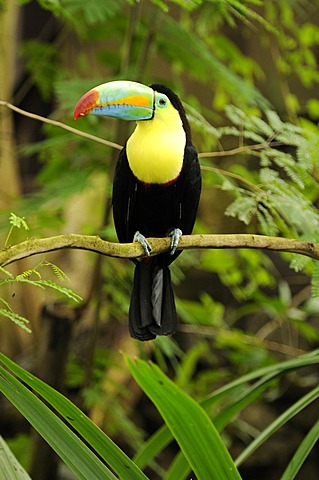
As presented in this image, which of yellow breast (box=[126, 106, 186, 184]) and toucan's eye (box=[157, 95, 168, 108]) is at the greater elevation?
toucan's eye (box=[157, 95, 168, 108])

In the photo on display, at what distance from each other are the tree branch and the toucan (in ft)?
0.10

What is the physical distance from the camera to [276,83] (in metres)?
3.22

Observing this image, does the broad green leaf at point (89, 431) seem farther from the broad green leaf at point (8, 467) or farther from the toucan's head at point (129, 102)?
the toucan's head at point (129, 102)

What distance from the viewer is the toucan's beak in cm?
95

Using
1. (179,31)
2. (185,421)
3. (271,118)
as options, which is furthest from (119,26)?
(185,421)

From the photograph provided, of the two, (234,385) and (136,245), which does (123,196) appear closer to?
(136,245)

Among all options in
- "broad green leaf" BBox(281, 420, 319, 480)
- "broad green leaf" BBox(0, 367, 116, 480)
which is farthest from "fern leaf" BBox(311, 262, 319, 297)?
"broad green leaf" BBox(0, 367, 116, 480)

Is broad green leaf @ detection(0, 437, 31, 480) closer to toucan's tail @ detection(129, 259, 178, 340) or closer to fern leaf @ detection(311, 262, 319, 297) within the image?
toucan's tail @ detection(129, 259, 178, 340)

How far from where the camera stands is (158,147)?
3.42 feet

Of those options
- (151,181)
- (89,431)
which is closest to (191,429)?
(89,431)

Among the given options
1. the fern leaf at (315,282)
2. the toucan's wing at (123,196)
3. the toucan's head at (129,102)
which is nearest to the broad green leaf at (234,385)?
the fern leaf at (315,282)

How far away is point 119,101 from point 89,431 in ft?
1.50

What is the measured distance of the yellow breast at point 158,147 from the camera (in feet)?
3.44

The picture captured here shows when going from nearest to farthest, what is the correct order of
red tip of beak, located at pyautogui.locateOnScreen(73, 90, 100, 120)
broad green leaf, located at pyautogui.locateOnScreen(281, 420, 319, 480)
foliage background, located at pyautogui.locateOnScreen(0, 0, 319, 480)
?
red tip of beak, located at pyautogui.locateOnScreen(73, 90, 100, 120), broad green leaf, located at pyautogui.locateOnScreen(281, 420, 319, 480), foliage background, located at pyautogui.locateOnScreen(0, 0, 319, 480)
